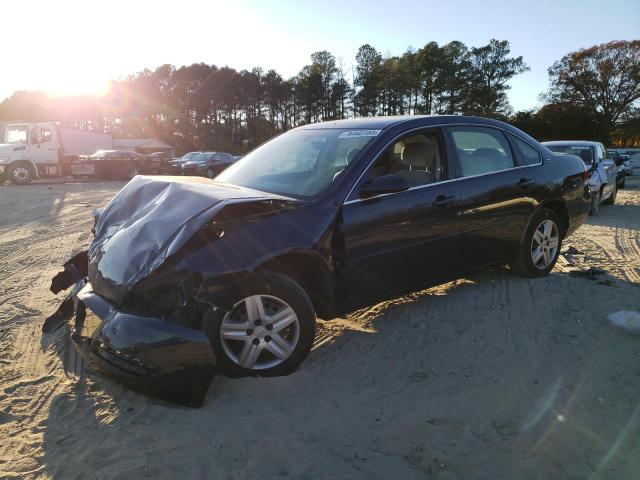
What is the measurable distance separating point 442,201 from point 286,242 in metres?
1.56

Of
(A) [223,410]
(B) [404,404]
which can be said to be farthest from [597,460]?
(A) [223,410]

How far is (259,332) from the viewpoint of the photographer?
2.93 metres

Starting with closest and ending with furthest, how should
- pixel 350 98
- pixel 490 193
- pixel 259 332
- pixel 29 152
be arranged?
pixel 259 332 < pixel 490 193 < pixel 29 152 < pixel 350 98

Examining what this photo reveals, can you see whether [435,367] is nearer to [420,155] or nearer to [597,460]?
[597,460]

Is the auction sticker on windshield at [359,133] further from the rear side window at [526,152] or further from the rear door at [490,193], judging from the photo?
the rear side window at [526,152]

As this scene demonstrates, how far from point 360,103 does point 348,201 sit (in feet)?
181

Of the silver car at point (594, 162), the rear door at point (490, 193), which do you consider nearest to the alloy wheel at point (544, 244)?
the rear door at point (490, 193)

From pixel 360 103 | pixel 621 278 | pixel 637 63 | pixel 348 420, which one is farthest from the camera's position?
pixel 360 103

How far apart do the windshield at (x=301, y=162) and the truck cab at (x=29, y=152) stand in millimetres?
20551

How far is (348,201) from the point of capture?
3348 millimetres

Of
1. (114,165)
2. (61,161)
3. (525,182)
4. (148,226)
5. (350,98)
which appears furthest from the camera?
(350,98)

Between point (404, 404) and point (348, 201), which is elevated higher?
point (348, 201)

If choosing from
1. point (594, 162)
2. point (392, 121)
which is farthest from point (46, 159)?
point (392, 121)

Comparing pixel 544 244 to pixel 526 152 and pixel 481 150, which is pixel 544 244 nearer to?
pixel 526 152
